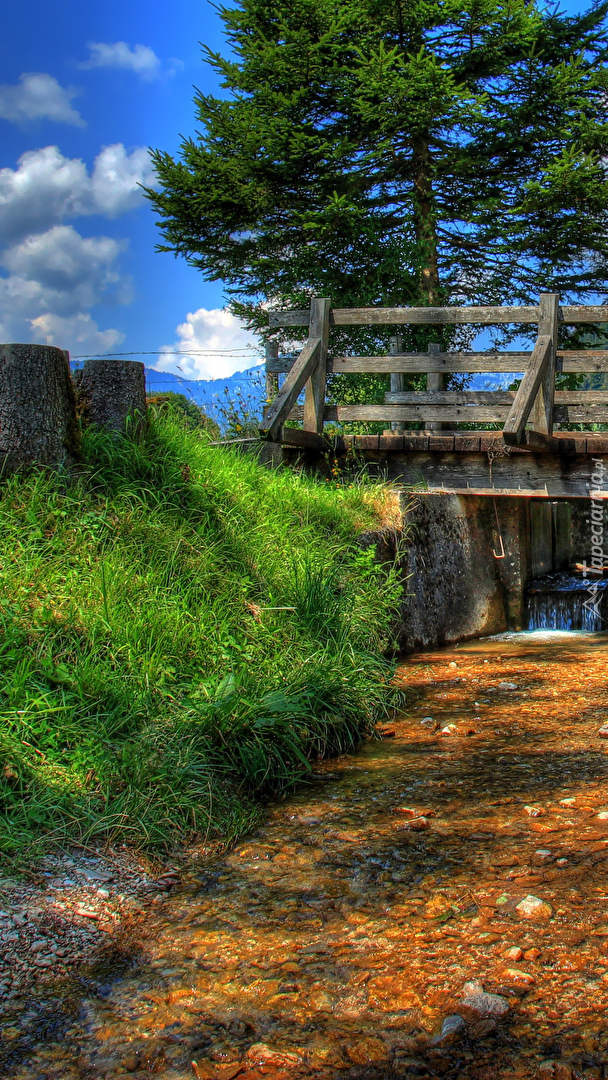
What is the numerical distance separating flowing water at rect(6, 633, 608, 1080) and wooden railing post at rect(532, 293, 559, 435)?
4721 millimetres

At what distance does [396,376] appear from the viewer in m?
10.1

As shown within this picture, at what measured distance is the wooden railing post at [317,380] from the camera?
334 inches

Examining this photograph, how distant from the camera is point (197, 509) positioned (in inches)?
208

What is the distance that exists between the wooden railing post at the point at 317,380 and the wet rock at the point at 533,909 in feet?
20.5

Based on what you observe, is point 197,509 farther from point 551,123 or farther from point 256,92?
point 551,123

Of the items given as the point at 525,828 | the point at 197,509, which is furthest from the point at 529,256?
the point at 525,828

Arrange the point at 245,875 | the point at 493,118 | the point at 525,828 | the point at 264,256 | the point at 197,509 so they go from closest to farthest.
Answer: the point at 245,875 → the point at 525,828 → the point at 197,509 → the point at 493,118 → the point at 264,256

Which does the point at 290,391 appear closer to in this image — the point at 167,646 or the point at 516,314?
the point at 516,314

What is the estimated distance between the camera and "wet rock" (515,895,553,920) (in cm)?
244

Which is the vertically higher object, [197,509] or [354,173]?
[354,173]

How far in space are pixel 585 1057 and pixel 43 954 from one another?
1.49 metres

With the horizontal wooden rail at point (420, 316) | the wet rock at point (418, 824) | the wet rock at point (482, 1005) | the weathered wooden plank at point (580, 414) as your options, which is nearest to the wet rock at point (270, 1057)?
the wet rock at point (482, 1005)

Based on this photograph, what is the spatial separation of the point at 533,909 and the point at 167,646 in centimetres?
217

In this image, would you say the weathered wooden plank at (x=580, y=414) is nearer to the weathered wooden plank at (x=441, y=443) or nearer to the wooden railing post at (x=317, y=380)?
the weathered wooden plank at (x=441, y=443)
